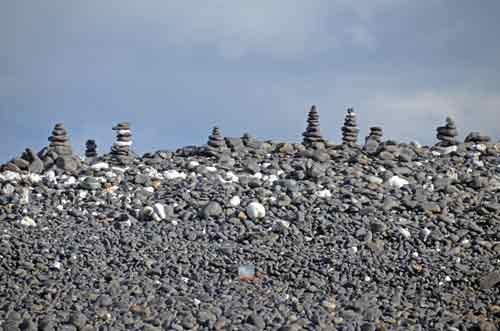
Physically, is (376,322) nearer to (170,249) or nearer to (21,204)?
(170,249)

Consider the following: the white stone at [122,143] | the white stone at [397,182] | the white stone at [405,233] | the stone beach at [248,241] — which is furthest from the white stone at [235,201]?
the white stone at [122,143]

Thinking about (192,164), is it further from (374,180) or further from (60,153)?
(374,180)

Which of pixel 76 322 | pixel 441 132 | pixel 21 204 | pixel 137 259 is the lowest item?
pixel 76 322

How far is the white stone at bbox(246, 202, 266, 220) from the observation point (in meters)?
9.89

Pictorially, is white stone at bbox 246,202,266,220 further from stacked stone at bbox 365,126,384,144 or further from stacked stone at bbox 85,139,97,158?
stacked stone at bbox 85,139,97,158

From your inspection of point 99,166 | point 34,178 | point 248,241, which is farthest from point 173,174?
point 248,241

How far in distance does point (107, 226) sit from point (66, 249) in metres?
0.94

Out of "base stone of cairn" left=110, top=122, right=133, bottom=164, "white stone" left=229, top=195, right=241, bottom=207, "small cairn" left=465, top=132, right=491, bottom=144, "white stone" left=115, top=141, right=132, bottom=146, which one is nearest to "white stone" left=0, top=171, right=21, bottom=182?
"base stone of cairn" left=110, top=122, right=133, bottom=164

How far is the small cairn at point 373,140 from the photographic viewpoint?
13.8m

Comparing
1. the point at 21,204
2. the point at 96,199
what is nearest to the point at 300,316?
the point at 96,199

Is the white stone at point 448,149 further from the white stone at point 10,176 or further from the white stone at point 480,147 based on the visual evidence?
the white stone at point 10,176

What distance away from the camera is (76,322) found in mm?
7109

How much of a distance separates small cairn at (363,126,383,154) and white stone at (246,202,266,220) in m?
4.43

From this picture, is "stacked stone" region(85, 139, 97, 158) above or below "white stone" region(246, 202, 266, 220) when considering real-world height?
above
